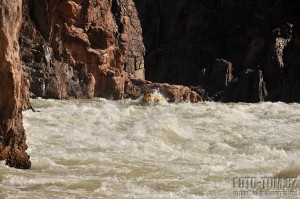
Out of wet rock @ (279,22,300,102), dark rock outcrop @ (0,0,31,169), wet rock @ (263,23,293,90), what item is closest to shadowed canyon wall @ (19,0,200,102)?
wet rock @ (279,22,300,102)

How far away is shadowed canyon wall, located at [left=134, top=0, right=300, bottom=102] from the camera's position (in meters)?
74.9

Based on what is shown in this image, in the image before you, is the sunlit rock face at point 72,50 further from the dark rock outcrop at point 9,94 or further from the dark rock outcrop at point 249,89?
the dark rock outcrop at point 249,89

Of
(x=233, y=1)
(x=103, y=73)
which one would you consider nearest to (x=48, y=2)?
(x=103, y=73)

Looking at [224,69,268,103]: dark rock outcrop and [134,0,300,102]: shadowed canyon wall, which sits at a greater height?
[134,0,300,102]: shadowed canyon wall

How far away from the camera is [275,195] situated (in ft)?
31.6

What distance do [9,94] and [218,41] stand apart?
76997 millimetres

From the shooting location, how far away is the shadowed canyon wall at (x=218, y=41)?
74.9 meters

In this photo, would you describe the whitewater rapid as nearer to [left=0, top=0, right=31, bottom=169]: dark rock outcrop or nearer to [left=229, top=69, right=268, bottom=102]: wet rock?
[left=0, top=0, right=31, bottom=169]: dark rock outcrop

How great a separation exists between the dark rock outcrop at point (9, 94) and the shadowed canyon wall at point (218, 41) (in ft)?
200

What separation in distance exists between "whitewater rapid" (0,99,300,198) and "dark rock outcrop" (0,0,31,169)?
363 mm

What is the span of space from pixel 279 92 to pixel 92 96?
3057 cm

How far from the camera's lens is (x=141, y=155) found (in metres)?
13.2

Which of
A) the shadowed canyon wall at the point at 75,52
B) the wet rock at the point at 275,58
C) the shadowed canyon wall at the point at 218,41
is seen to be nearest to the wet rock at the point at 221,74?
the shadowed canyon wall at the point at 218,41

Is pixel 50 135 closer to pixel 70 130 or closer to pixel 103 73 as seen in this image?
pixel 70 130
